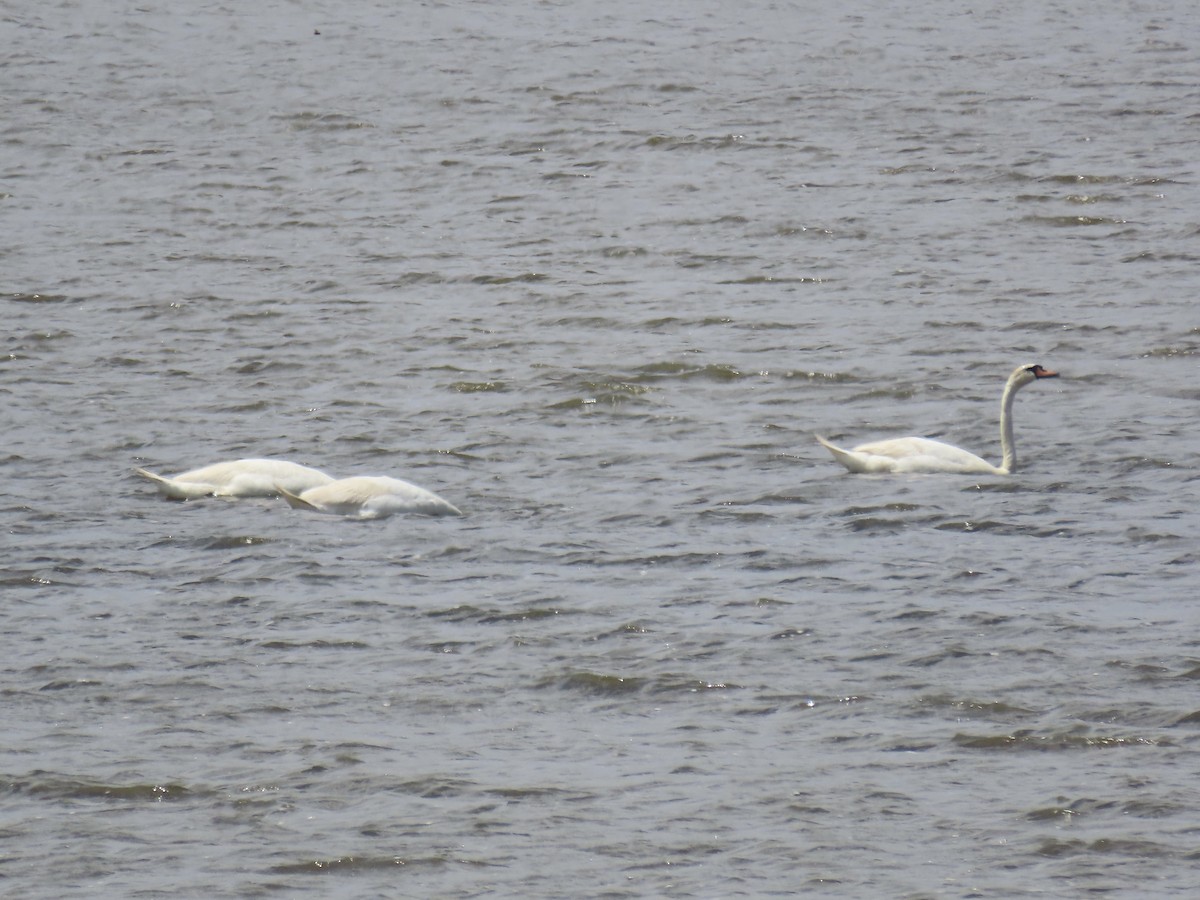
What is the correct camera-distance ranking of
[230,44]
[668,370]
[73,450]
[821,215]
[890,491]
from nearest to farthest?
1. [890,491]
2. [73,450]
3. [668,370]
4. [821,215]
5. [230,44]

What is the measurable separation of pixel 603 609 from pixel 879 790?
2500mm

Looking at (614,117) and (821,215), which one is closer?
(821,215)

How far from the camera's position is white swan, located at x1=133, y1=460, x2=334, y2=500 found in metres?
11.9

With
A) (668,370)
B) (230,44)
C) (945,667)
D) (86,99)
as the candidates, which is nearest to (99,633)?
(945,667)

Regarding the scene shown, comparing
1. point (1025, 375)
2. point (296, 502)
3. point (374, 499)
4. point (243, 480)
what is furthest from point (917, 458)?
point (243, 480)

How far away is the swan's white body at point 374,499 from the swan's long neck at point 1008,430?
3.25 metres

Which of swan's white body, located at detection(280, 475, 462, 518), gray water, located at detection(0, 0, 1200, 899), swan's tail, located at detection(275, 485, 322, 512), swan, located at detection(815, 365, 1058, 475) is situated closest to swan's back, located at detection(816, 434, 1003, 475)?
swan, located at detection(815, 365, 1058, 475)

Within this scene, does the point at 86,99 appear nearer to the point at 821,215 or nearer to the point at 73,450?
the point at 821,215

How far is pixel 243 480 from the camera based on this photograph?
1186 cm

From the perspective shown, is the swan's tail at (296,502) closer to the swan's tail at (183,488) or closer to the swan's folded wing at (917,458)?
the swan's tail at (183,488)

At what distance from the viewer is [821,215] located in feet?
67.0

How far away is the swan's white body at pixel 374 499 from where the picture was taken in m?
11.4

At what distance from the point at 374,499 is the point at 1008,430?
381 cm

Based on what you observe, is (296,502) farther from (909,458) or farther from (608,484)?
(909,458)
